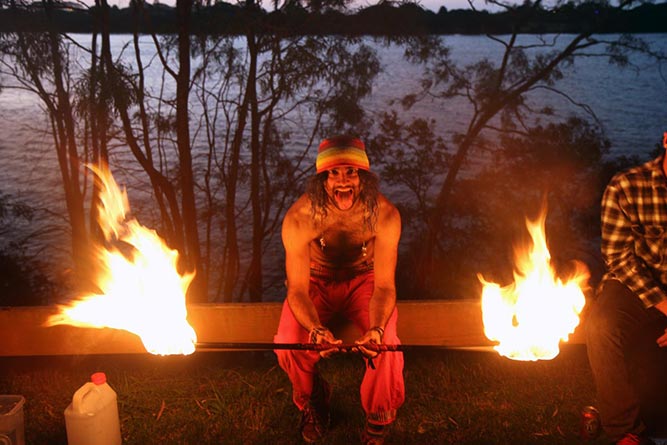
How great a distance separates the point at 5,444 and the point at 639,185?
4.29 meters

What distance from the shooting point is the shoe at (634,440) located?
11.9ft

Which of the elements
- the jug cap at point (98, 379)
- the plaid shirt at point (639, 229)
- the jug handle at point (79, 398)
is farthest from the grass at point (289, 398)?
the plaid shirt at point (639, 229)

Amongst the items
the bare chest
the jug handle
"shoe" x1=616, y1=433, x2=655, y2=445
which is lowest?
the jug handle

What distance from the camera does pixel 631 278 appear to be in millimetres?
3988

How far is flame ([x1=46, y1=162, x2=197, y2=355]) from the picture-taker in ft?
12.7

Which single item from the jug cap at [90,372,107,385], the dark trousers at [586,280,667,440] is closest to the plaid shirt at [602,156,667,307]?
the dark trousers at [586,280,667,440]

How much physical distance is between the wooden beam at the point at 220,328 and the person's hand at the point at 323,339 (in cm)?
77

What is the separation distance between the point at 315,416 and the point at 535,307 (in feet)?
5.26

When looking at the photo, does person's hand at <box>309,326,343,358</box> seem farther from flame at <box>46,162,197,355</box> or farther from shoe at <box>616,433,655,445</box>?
shoe at <box>616,433,655,445</box>

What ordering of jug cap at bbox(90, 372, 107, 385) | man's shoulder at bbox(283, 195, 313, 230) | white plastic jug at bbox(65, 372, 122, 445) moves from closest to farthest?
jug cap at bbox(90, 372, 107, 385)
white plastic jug at bbox(65, 372, 122, 445)
man's shoulder at bbox(283, 195, 313, 230)

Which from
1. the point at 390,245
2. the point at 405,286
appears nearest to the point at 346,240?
the point at 390,245

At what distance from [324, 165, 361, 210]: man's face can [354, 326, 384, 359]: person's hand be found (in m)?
0.89

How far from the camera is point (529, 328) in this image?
3.80 meters

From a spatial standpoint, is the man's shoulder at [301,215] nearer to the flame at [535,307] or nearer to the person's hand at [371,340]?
the person's hand at [371,340]
